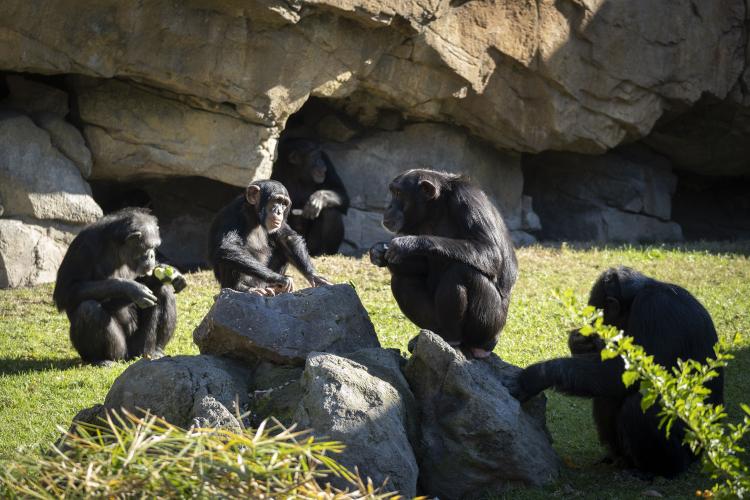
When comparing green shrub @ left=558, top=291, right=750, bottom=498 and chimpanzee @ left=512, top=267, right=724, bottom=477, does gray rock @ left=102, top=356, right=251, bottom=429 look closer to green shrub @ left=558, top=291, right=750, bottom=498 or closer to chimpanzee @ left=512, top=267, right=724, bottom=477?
chimpanzee @ left=512, top=267, right=724, bottom=477

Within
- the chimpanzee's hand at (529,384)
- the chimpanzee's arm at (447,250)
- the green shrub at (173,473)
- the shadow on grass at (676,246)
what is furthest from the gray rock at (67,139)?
the green shrub at (173,473)

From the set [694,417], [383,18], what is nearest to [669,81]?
[383,18]

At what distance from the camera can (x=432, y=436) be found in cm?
586

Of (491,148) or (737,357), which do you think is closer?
(737,357)

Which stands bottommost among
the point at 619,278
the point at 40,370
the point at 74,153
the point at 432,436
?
the point at 40,370

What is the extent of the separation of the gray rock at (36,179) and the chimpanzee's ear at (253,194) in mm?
3374

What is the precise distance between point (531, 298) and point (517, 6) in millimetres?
4779

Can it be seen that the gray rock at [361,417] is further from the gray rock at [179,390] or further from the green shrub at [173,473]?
the green shrub at [173,473]

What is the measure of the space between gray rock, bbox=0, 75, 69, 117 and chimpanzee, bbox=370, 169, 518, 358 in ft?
21.5

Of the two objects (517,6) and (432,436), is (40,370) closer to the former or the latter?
(432,436)

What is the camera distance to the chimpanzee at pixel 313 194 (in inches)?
538

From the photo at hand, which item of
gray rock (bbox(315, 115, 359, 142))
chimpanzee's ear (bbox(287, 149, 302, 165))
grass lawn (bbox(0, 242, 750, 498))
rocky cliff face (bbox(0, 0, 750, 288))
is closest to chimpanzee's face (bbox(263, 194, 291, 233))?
grass lawn (bbox(0, 242, 750, 498))

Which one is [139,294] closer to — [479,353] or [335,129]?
[479,353]

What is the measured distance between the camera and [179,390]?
5.56 meters
